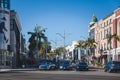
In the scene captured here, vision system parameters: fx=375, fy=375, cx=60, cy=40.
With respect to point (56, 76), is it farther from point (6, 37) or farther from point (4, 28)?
point (6, 37)

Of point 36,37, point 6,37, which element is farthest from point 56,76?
point 36,37

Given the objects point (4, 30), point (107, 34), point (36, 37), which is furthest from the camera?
point (36, 37)

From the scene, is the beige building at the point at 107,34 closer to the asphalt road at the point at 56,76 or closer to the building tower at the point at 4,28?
the building tower at the point at 4,28

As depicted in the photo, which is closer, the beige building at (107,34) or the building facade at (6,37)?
the building facade at (6,37)

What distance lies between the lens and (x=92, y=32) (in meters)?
125

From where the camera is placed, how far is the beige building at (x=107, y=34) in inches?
3563

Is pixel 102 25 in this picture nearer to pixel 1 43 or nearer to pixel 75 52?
pixel 1 43

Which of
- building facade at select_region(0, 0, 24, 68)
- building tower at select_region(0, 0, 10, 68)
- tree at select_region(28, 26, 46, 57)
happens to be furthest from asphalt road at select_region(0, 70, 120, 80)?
tree at select_region(28, 26, 46, 57)

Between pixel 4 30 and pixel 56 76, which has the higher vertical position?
pixel 4 30

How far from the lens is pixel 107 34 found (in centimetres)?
9750

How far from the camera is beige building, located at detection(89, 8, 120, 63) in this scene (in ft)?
297

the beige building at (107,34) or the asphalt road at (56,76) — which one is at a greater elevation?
the beige building at (107,34)

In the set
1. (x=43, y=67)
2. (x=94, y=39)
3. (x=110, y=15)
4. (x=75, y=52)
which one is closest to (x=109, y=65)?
(x=43, y=67)

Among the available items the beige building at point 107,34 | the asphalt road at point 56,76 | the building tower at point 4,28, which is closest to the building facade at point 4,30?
the building tower at point 4,28
